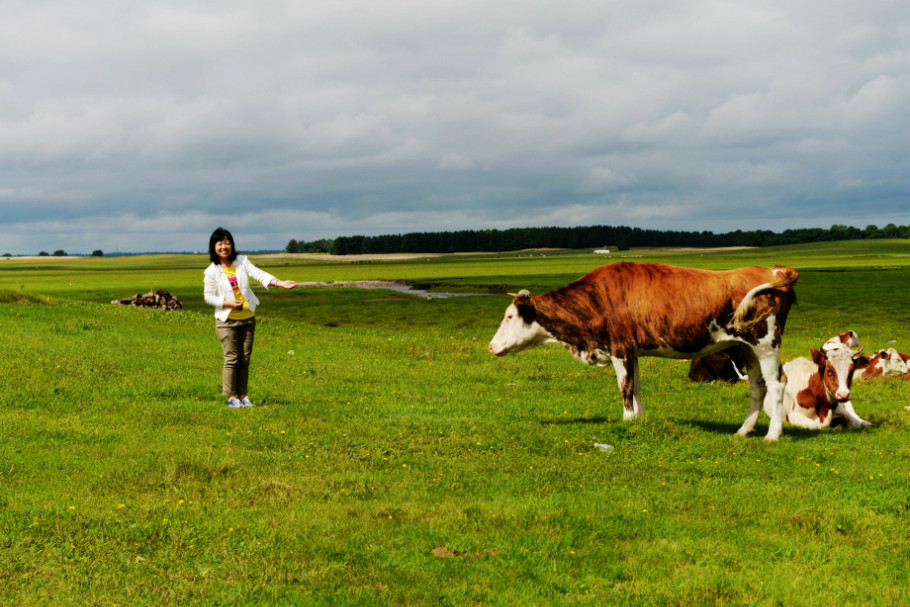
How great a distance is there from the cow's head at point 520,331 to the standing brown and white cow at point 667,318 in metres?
0.02

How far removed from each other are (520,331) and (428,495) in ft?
17.0

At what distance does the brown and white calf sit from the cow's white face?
4.85 metres

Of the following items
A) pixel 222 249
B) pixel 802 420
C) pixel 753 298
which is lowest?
pixel 802 420

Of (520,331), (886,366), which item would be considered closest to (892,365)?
(886,366)

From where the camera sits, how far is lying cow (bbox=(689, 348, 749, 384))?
1916 centimetres

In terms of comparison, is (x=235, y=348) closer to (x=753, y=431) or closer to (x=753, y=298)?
(x=753, y=298)

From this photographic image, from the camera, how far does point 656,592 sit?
21.9ft

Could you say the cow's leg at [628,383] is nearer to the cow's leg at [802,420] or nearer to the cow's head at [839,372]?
the cow's leg at [802,420]

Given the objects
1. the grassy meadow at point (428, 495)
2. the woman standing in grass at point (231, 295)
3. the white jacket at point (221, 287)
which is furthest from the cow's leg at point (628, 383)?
the white jacket at point (221, 287)

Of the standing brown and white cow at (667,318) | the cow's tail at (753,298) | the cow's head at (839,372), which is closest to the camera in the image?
the cow's tail at (753,298)

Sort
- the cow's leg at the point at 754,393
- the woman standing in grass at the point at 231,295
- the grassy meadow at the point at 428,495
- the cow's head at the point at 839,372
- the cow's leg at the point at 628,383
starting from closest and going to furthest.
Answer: the grassy meadow at the point at 428,495
the cow's leg at the point at 754,393
the cow's leg at the point at 628,383
the cow's head at the point at 839,372
the woman standing in grass at the point at 231,295

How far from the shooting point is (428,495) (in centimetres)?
922

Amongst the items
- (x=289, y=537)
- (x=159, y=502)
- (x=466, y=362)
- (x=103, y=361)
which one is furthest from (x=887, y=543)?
(x=103, y=361)

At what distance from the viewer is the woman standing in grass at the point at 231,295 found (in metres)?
13.8
